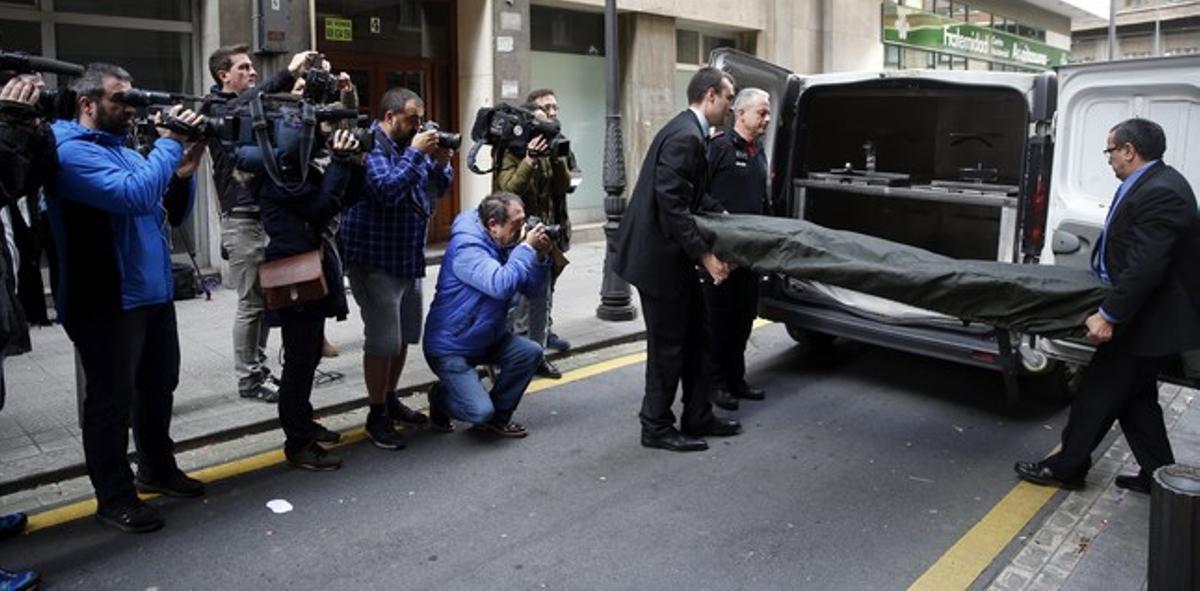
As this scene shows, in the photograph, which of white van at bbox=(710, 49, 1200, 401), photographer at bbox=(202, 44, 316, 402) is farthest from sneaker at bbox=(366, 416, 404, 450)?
white van at bbox=(710, 49, 1200, 401)

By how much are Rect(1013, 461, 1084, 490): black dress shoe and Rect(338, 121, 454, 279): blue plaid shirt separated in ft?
10.5

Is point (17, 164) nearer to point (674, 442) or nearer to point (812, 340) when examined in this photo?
point (674, 442)

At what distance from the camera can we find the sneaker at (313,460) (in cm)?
464

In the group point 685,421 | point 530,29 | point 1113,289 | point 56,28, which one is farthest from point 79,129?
point 530,29

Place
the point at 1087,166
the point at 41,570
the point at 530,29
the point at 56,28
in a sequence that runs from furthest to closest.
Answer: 1. the point at 530,29
2. the point at 56,28
3. the point at 1087,166
4. the point at 41,570

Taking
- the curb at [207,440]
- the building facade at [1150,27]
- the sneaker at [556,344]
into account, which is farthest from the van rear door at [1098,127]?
the building facade at [1150,27]

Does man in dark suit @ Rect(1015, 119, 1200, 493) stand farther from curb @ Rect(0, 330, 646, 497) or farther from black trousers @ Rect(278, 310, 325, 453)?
curb @ Rect(0, 330, 646, 497)

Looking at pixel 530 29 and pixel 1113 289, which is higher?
pixel 530 29

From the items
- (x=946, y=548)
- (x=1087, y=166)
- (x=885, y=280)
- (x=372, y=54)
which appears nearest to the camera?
(x=946, y=548)

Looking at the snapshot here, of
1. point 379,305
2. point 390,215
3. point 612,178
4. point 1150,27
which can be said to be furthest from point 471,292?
point 1150,27

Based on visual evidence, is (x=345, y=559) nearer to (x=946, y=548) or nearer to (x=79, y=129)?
(x=79, y=129)

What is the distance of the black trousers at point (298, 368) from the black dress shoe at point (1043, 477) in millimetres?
3482

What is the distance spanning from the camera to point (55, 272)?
3.75 metres

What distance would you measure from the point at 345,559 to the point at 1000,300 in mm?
2959
